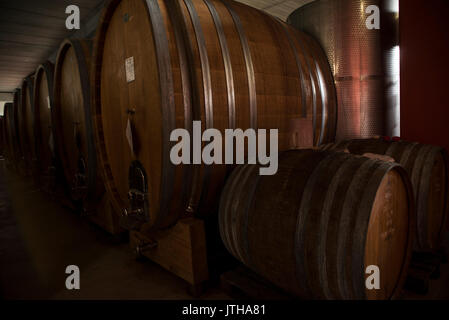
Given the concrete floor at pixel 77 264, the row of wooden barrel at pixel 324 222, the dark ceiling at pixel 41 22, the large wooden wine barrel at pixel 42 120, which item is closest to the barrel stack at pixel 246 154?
the row of wooden barrel at pixel 324 222

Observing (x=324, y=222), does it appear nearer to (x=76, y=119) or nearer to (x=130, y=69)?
(x=130, y=69)

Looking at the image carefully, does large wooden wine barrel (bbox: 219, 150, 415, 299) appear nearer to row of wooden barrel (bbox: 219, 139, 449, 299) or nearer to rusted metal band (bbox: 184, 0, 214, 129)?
row of wooden barrel (bbox: 219, 139, 449, 299)

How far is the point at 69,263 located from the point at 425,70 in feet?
12.8

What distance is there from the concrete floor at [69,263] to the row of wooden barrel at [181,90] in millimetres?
531

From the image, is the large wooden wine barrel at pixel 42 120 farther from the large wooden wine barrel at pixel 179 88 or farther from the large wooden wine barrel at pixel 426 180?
the large wooden wine barrel at pixel 426 180

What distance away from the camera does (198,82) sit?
5.88 ft

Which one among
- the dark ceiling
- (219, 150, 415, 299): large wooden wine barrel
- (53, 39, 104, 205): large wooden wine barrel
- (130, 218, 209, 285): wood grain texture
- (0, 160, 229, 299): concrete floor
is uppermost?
the dark ceiling

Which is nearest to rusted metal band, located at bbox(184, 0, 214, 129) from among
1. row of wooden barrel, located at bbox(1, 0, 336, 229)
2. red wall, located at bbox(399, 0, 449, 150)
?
row of wooden barrel, located at bbox(1, 0, 336, 229)

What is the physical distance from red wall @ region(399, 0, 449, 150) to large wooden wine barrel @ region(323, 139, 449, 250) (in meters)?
0.86

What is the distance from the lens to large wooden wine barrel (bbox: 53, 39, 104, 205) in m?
2.81
